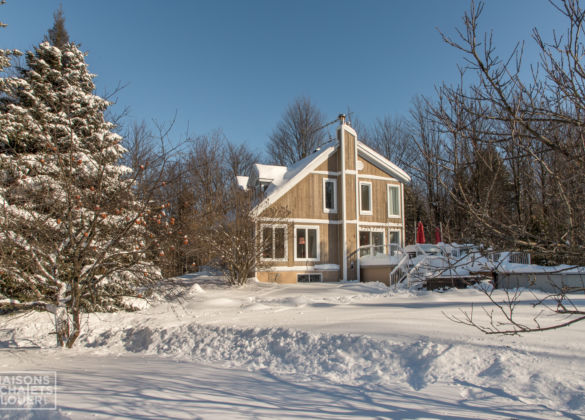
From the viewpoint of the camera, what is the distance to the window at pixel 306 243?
20922mm

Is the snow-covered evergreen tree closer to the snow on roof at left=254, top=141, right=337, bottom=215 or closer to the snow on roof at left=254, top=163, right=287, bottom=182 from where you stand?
the snow on roof at left=254, top=141, right=337, bottom=215

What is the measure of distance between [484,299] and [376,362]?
672cm

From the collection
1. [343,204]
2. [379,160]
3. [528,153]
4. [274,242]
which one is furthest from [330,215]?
[528,153]

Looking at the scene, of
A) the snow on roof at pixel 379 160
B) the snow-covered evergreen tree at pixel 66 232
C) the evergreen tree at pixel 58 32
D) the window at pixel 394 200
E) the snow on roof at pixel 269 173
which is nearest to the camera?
the snow-covered evergreen tree at pixel 66 232

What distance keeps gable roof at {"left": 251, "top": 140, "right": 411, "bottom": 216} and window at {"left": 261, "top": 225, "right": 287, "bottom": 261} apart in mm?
1239

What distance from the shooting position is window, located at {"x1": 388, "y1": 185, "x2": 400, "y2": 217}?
23.8 meters

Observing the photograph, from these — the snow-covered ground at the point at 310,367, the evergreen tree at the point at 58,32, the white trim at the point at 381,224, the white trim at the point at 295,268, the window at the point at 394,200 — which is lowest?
the snow-covered ground at the point at 310,367

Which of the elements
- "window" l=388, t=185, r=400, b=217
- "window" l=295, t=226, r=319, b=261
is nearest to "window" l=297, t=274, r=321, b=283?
"window" l=295, t=226, r=319, b=261

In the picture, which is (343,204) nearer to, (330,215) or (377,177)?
(330,215)

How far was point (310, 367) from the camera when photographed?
6.95 metres

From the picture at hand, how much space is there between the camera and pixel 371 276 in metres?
21.2

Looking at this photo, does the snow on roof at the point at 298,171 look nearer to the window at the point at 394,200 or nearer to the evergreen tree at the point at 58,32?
the window at the point at 394,200

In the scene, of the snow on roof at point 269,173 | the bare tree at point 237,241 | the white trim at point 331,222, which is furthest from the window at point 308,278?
the snow on roof at point 269,173

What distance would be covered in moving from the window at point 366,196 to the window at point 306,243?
3209 millimetres
